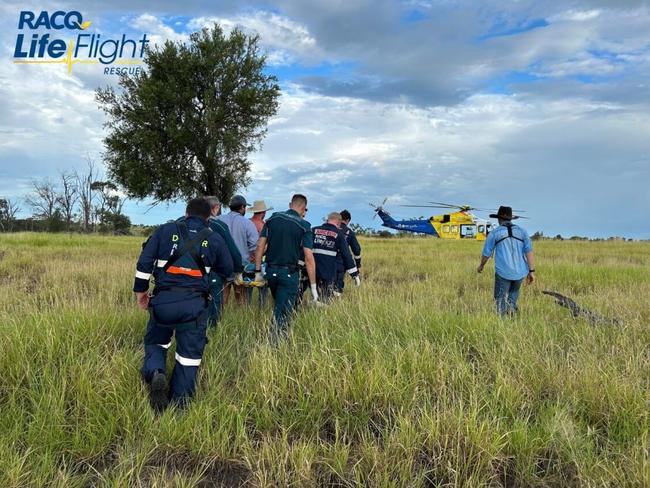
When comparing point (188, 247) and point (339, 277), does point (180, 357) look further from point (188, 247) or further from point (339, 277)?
point (339, 277)

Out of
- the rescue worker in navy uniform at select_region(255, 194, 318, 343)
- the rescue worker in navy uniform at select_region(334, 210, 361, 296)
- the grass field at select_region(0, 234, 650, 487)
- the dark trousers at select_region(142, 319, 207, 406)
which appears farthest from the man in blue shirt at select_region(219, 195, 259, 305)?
the dark trousers at select_region(142, 319, 207, 406)

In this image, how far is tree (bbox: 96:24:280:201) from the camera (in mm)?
22422

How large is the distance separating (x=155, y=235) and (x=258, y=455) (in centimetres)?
239

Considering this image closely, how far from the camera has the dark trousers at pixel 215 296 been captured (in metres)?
6.24

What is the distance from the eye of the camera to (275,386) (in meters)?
3.88

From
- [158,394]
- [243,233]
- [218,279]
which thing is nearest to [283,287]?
[218,279]

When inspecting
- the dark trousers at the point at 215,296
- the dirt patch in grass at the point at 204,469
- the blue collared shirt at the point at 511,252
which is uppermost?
the blue collared shirt at the point at 511,252

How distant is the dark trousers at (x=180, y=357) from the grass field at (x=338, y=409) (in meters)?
0.15

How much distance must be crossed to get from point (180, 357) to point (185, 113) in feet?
69.4

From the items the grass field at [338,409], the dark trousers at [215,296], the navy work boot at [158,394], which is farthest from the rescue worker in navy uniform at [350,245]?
the navy work boot at [158,394]

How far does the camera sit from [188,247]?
168 inches

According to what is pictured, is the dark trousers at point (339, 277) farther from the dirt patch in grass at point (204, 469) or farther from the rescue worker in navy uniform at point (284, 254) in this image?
the dirt patch in grass at point (204, 469)

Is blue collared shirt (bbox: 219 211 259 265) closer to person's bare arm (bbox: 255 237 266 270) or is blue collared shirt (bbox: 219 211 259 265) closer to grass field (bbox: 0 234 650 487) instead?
person's bare arm (bbox: 255 237 266 270)

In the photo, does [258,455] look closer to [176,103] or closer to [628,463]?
[628,463]
